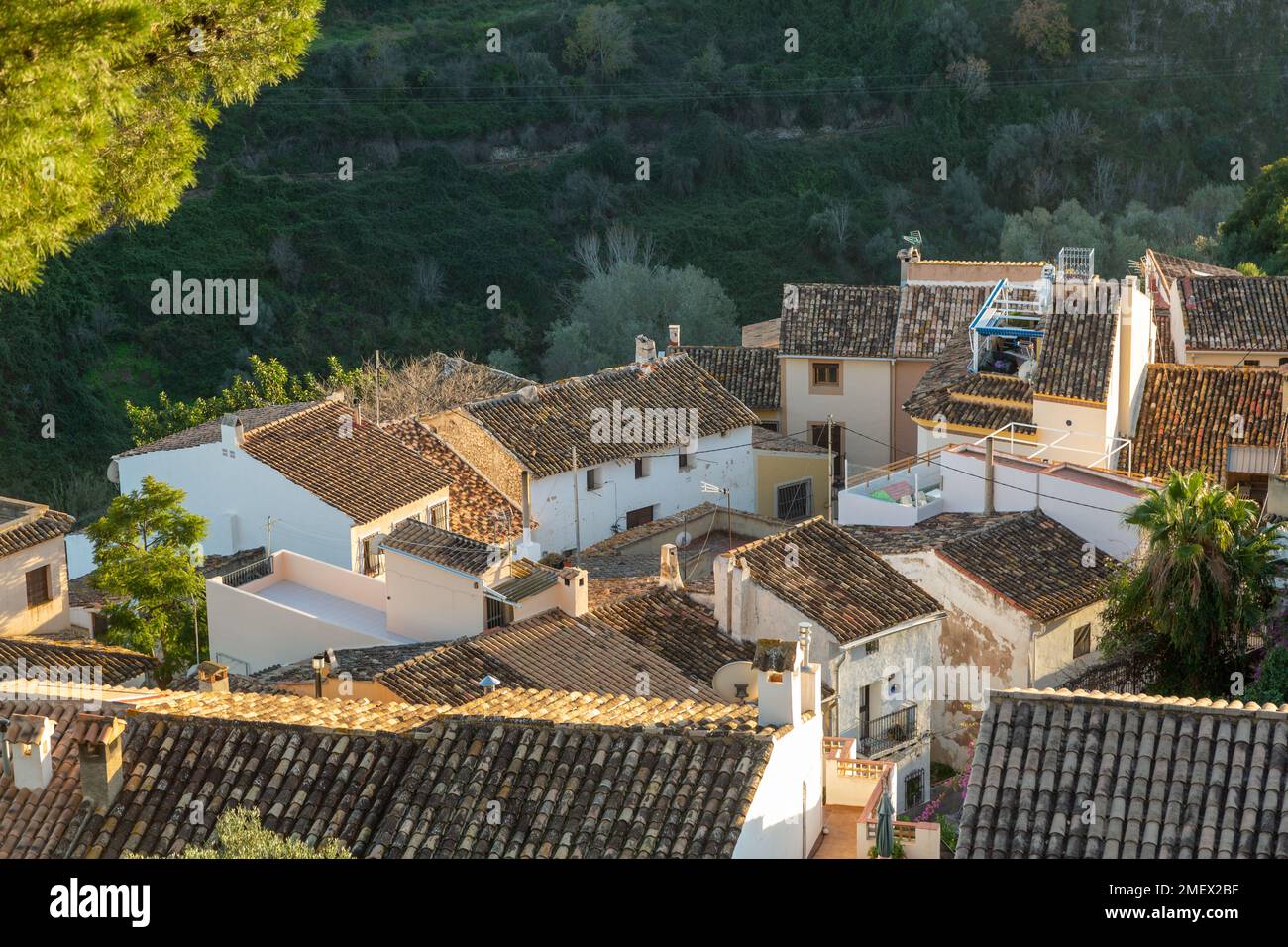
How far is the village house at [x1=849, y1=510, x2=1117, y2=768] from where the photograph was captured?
22484 mm

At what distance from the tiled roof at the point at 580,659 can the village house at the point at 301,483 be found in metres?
6.27

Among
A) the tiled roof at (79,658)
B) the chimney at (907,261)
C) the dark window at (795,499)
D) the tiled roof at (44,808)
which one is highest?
the chimney at (907,261)

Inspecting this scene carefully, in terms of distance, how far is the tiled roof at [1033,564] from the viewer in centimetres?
2278

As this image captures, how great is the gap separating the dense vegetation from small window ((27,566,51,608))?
17928 millimetres

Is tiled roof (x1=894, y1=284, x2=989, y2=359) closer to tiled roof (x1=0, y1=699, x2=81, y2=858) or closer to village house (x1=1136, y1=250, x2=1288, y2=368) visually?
village house (x1=1136, y1=250, x2=1288, y2=368)

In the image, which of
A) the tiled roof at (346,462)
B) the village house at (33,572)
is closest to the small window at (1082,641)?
the tiled roof at (346,462)

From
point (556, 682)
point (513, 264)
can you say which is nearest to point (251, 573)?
point (556, 682)

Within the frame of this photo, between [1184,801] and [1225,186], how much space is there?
162ft

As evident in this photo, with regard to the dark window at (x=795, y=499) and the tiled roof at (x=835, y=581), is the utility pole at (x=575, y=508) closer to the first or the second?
the dark window at (x=795, y=499)

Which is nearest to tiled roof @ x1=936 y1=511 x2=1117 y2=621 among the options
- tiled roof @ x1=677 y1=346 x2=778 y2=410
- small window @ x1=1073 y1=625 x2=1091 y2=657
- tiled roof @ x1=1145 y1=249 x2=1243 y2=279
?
small window @ x1=1073 y1=625 x2=1091 y2=657

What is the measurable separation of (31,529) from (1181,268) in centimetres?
2247

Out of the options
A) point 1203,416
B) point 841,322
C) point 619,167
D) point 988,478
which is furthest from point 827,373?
point 619,167

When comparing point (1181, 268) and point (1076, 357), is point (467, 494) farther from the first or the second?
point (1181, 268)
